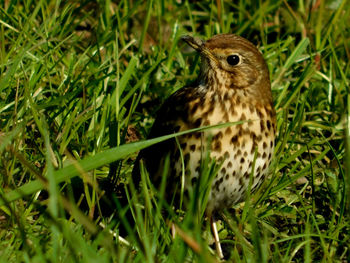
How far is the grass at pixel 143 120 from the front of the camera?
9.82 feet

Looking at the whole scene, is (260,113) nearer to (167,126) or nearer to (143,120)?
(167,126)

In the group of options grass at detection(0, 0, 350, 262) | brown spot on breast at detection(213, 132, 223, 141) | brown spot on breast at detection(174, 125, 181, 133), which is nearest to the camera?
grass at detection(0, 0, 350, 262)

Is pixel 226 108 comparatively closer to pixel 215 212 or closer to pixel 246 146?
pixel 246 146

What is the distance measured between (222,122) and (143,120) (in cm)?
120

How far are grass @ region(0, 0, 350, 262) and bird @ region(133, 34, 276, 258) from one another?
17 centimetres

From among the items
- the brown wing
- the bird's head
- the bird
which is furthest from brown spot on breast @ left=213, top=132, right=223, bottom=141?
the bird's head

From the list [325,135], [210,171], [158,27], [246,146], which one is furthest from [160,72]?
[210,171]

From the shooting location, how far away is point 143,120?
4.62 meters

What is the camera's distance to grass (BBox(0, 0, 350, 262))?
118 inches

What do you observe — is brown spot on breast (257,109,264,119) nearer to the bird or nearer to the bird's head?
the bird

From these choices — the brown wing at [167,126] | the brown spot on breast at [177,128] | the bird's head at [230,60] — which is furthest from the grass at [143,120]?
the bird's head at [230,60]

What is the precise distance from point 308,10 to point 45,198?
2.57 metres

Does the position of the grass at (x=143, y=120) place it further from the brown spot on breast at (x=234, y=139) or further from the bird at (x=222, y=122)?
the brown spot on breast at (x=234, y=139)

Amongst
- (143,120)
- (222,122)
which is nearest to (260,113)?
(222,122)
